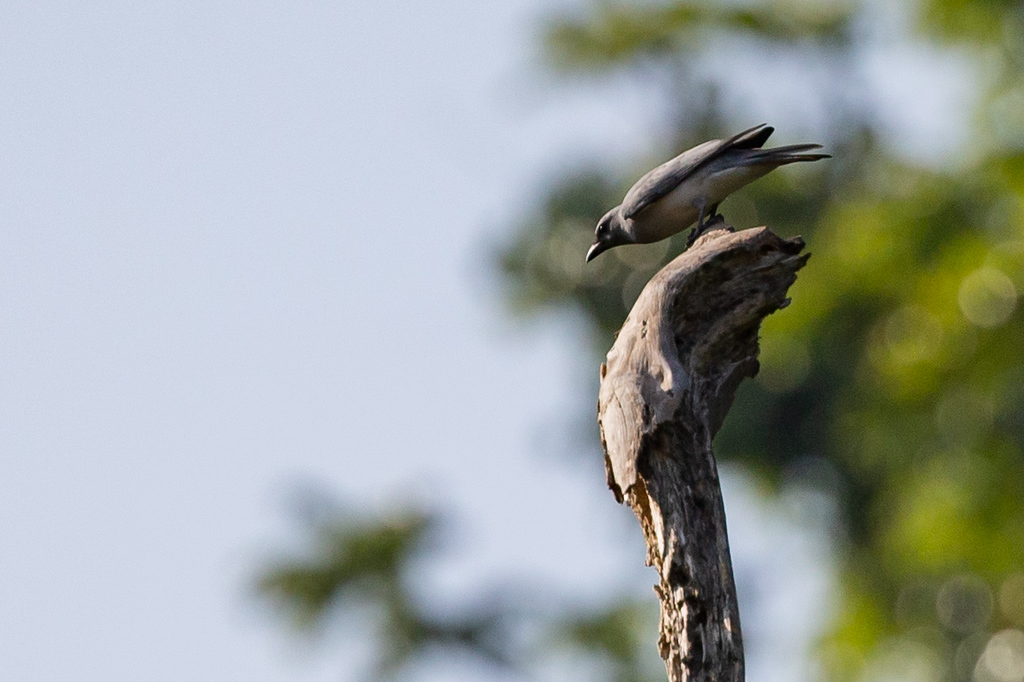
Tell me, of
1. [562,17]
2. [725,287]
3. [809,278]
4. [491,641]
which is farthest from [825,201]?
[725,287]

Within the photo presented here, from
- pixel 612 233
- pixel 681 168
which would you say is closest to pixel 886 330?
pixel 612 233

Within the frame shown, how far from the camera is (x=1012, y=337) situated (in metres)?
14.1

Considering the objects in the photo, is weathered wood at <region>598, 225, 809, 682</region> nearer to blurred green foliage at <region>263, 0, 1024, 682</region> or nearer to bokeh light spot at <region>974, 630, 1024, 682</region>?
blurred green foliage at <region>263, 0, 1024, 682</region>

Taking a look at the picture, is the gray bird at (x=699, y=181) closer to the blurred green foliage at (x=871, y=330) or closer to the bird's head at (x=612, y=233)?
the bird's head at (x=612, y=233)

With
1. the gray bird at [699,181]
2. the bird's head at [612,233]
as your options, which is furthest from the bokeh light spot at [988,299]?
the gray bird at [699,181]

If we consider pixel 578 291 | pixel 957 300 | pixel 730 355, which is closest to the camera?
pixel 730 355

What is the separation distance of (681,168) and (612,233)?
1.07 meters

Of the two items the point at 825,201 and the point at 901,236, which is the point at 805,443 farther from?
the point at 901,236

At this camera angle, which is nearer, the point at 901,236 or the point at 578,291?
the point at 901,236

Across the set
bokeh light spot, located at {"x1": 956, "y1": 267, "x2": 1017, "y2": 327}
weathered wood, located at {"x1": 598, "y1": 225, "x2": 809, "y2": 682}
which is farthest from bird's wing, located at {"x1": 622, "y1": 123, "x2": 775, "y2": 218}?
bokeh light spot, located at {"x1": 956, "y1": 267, "x2": 1017, "y2": 327}

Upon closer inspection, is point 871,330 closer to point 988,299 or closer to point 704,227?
point 988,299

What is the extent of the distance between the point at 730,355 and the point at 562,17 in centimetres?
2609

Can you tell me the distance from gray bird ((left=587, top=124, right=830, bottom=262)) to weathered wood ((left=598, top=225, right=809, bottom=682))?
0.77 meters

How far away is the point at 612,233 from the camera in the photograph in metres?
8.10
